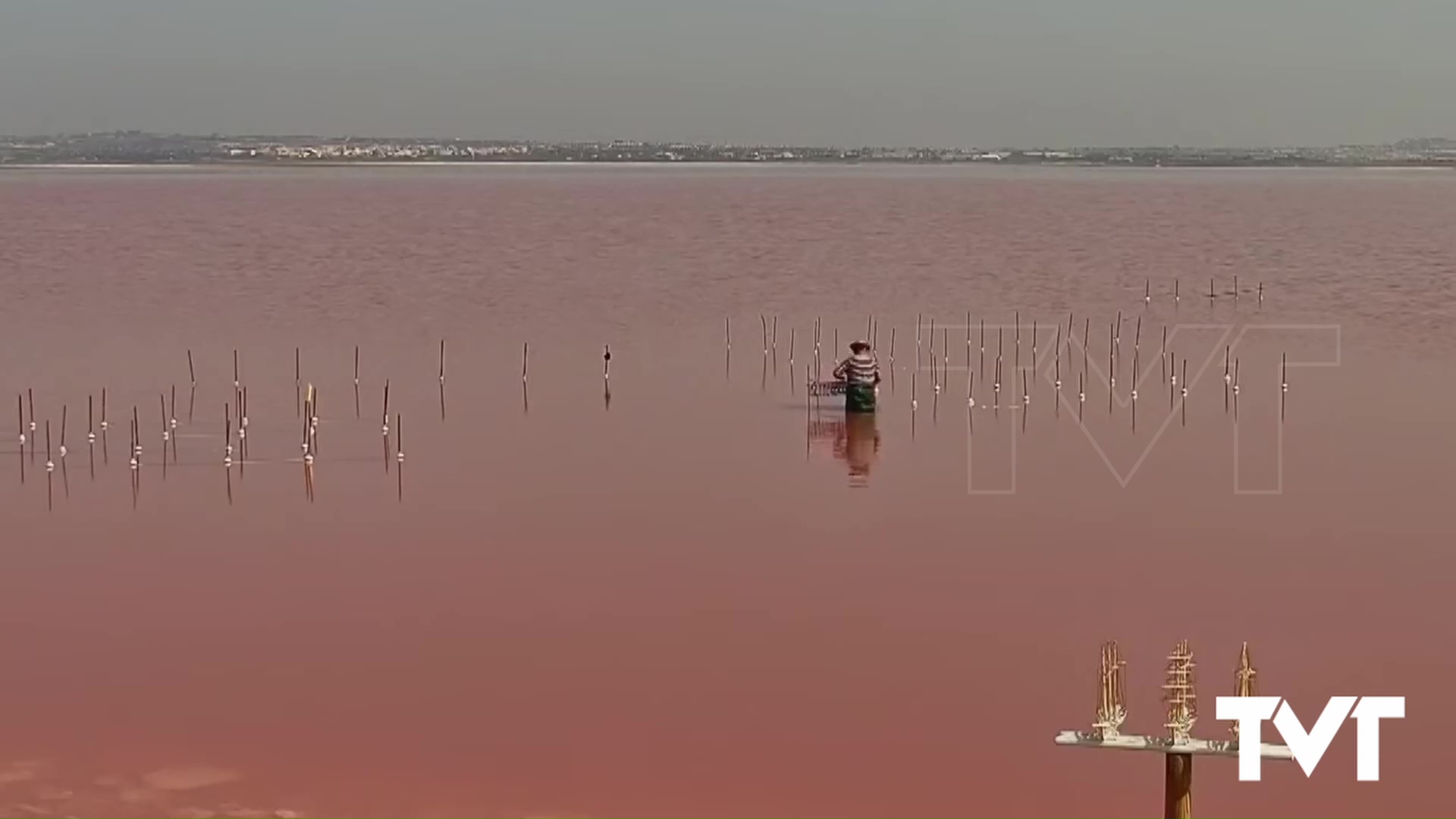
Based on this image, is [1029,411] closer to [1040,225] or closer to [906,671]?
[906,671]

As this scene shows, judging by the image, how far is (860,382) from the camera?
20.2 metres

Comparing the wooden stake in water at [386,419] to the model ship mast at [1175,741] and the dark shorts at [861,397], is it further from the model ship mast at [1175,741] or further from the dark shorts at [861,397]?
the model ship mast at [1175,741]

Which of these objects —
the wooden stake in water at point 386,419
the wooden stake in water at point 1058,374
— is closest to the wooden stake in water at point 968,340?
the wooden stake in water at point 1058,374

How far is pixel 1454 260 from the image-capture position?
41.2 metres

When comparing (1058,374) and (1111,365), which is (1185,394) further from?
(1111,365)

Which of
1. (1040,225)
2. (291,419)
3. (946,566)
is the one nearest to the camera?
(946,566)

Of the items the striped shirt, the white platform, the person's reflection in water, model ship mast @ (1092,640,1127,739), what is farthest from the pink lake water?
the white platform

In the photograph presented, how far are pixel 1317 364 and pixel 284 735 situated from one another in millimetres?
16664

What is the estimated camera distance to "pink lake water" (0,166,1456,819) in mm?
9812

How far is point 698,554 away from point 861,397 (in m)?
6.35

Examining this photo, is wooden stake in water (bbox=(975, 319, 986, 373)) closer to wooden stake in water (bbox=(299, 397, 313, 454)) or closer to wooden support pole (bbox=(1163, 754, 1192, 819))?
wooden stake in water (bbox=(299, 397, 313, 454))

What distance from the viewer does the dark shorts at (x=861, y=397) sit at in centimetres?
2025

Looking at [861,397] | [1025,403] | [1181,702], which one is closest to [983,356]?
[1025,403]

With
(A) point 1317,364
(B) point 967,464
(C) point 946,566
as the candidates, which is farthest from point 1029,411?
(C) point 946,566
